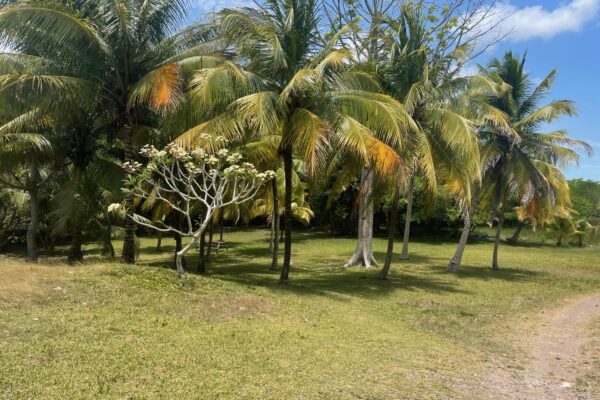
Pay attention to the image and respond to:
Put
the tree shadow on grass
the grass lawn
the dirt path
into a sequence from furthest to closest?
the tree shadow on grass → the dirt path → the grass lawn

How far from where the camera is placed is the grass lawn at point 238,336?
492 cm

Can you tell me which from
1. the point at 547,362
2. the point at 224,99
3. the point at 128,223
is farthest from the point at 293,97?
the point at 547,362

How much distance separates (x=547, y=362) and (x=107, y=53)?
10862mm

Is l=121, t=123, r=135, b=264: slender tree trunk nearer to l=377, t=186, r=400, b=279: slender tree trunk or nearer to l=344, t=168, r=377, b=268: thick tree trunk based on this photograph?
l=377, t=186, r=400, b=279: slender tree trunk

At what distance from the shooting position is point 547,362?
24.7 feet

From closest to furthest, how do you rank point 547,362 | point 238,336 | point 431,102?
point 238,336
point 547,362
point 431,102

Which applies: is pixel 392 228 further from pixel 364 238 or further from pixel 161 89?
pixel 161 89

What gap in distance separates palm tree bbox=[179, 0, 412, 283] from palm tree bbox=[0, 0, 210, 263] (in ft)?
3.72

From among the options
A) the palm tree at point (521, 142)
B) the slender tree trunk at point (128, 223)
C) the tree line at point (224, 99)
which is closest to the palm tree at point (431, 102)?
the tree line at point (224, 99)

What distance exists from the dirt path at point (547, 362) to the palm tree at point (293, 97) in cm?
441

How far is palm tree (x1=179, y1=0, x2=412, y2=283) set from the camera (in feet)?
35.4

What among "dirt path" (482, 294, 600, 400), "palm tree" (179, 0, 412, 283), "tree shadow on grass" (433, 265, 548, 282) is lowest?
"dirt path" (482, 294, 600, 400)

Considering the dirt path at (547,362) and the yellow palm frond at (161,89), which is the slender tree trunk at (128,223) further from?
the dirt path at (547,362)

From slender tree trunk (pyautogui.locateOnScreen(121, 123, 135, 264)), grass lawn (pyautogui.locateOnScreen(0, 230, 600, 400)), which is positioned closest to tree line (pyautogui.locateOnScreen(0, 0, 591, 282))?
slender tree trunk (pyautogui.locateOnScreen(121, 123, 135, 264))
